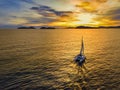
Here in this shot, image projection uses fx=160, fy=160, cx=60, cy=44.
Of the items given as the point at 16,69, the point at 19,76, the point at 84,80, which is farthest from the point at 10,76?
the point at 84,80

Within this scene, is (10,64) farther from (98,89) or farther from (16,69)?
(98,89)

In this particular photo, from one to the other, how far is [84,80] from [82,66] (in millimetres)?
14570

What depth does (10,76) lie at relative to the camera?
45469 mm

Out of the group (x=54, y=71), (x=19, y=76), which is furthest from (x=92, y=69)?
(x=19, y=76)

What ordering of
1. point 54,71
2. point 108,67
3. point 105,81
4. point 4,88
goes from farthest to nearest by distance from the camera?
point 108,67, point 54,71, point 105,81, point 4,88

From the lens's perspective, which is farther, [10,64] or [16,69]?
[10,64]

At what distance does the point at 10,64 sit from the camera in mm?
57562

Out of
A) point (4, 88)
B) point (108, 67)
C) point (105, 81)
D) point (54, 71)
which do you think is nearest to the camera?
point (4, 88)

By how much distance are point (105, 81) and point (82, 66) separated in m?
15.5

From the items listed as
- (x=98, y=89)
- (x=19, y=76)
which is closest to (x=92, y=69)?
(x=98, y=89)

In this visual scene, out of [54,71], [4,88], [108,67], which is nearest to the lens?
[4,88]

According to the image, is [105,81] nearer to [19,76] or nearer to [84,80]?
[84,80]

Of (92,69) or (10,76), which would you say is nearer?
(10,76)

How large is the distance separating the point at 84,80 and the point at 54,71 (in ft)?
38.3
